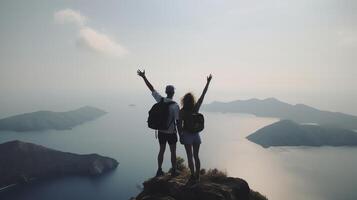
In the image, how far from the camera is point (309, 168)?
4906 inches

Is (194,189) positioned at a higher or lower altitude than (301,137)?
higher

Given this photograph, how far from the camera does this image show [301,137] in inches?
7446

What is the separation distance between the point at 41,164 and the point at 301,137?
563 feet

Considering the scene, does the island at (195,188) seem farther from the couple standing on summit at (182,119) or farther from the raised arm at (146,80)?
the raised arm at (146,80)

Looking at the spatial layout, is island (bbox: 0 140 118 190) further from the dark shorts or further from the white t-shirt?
the white t-shirt

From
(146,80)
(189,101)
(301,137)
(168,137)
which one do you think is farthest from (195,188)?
(301,137)

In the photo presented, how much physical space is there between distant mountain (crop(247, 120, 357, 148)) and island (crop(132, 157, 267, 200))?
596 feet

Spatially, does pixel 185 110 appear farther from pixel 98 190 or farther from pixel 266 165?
pixel 266 165

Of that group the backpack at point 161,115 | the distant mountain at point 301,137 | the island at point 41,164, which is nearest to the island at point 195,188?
the backpack at point 161,115

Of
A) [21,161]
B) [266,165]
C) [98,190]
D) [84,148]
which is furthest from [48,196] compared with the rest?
[266,165]

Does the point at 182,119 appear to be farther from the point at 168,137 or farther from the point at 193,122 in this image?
the point at 168,137

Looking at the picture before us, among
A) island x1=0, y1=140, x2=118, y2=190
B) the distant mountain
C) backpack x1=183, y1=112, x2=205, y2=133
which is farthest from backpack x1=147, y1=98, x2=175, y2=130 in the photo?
the distant mountain

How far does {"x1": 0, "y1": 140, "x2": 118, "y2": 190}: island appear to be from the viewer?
11669cm

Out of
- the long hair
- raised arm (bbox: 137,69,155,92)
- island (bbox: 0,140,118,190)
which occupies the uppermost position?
raised arm (bbox: 137,69,155,92)
